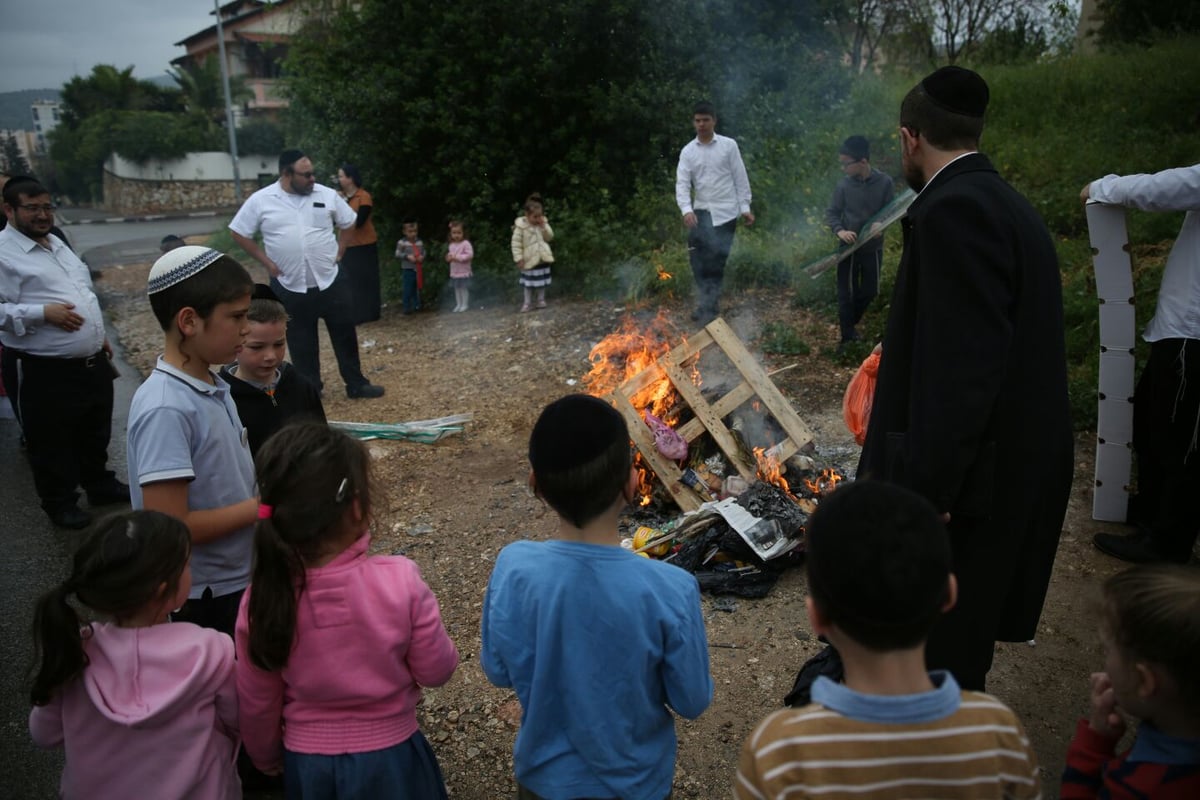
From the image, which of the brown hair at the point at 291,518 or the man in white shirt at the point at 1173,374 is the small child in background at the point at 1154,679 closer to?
the brown hair at the point at 291,518

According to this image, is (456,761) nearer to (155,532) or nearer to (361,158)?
(155,532)

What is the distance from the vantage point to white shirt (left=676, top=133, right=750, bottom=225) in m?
8.77

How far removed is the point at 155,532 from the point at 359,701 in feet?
2.19

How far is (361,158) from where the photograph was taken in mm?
13570

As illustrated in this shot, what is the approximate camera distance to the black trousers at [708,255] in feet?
29.6

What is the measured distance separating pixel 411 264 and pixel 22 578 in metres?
7.76

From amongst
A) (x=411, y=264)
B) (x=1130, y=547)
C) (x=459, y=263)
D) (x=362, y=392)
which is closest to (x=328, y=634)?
(x=1130, y=547)

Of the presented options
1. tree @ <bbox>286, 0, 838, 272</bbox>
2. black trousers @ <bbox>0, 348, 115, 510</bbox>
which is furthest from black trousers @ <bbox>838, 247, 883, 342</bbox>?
black trousers @ <bbox>0, 348, 115, 510</bbox>

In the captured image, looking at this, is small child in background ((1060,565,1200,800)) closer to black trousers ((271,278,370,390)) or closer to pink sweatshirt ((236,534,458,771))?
pink sweatshirt ((236,534,458,771))

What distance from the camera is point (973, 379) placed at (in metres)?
2.24

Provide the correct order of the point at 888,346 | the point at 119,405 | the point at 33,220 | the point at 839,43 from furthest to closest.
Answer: the point at 839,43
the point at 119,405
the point at 33,220
the point at 888,346

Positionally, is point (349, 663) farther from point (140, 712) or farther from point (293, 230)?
point (293, 230)

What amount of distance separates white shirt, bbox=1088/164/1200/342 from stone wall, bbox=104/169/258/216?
4027cm

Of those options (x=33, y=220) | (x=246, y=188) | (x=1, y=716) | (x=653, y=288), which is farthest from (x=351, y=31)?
(x=246, y=188)
